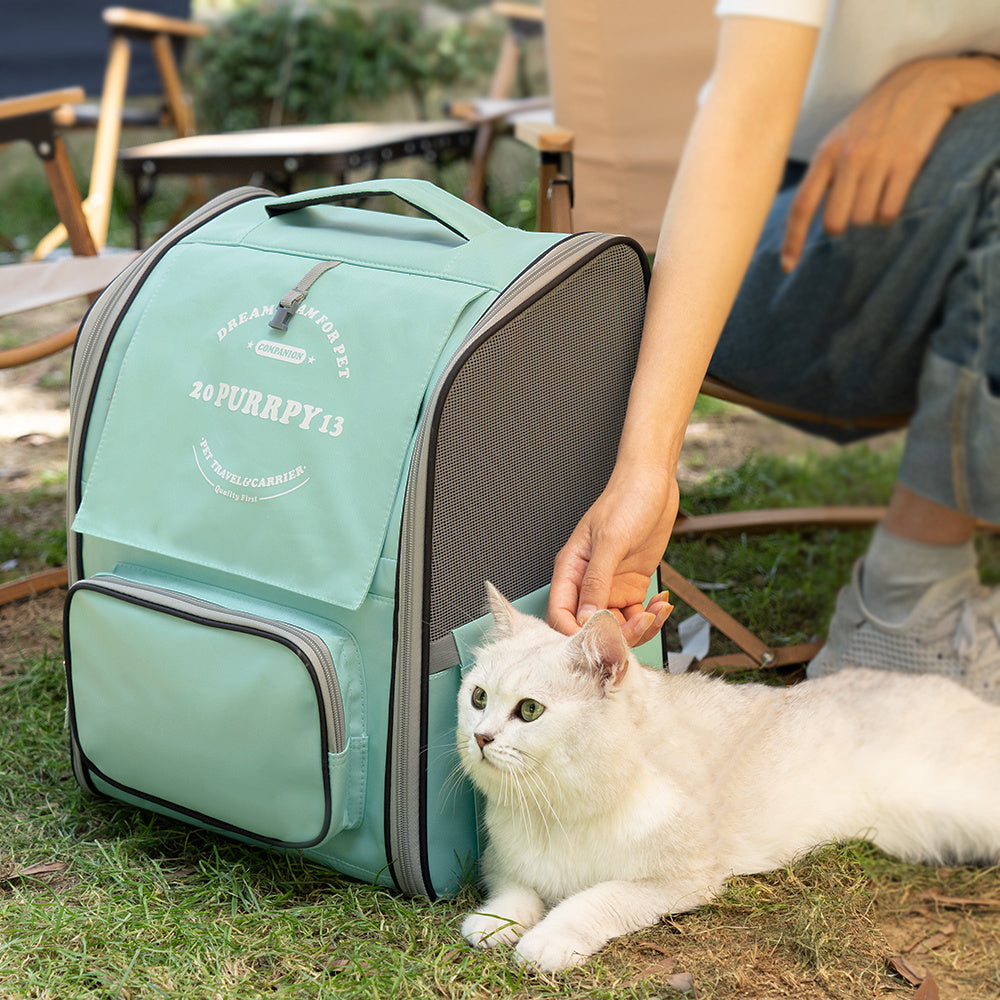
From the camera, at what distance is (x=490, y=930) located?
1230mm

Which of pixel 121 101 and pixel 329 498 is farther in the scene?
pixel 121 101

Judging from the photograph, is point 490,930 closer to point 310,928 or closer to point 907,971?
point 310,928

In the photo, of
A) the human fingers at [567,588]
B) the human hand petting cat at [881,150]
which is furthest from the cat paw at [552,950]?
the human hand petting cat at [881,150]

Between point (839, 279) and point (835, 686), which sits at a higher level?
point (839, 279)

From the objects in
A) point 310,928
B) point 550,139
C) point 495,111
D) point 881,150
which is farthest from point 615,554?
point 495,111

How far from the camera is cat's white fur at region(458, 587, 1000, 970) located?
120 cm

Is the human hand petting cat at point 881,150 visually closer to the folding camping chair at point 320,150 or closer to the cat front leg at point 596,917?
the cat front leg at point 596,917

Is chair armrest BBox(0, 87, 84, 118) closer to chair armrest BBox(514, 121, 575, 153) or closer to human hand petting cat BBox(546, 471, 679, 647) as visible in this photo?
chair armrest BBox(514, 121, 575, 153)

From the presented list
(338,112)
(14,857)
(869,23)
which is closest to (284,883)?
(14,857)

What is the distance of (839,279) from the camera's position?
5.25ft

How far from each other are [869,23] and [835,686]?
3.13ft

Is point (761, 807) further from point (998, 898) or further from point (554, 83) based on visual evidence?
point (554, 83)

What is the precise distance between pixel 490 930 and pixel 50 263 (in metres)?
1.75

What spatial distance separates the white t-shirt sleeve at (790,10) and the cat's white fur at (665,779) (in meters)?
0.81
